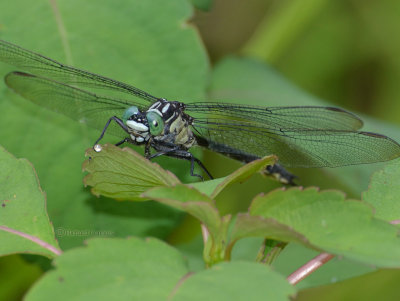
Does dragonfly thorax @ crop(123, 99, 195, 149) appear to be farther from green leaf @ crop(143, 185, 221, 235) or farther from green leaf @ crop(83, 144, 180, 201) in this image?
green leaf @ crop(143, 185, 221, 235)

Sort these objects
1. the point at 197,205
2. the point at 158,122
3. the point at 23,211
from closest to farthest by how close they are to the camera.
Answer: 1. the point at 197,205
2. the point at 23,211
3. the point at 158,122

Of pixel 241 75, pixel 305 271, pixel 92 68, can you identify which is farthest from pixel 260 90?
pixel 305 271

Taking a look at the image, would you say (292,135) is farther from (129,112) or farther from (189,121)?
(129,112)

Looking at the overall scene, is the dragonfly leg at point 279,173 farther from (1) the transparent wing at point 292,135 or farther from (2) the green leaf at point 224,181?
(2) the green leaf at point 224,181

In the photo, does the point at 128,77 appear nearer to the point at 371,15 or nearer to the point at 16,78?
the point at 16,78

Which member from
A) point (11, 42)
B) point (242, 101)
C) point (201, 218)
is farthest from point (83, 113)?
point (201, 218)

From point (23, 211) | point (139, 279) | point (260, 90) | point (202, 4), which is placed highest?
point (202, 4)

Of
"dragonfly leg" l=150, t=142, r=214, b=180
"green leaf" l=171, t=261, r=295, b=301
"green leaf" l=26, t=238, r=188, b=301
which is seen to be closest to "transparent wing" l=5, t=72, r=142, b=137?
"dragonfly leg" l=150, t=142, r=214, b=180
